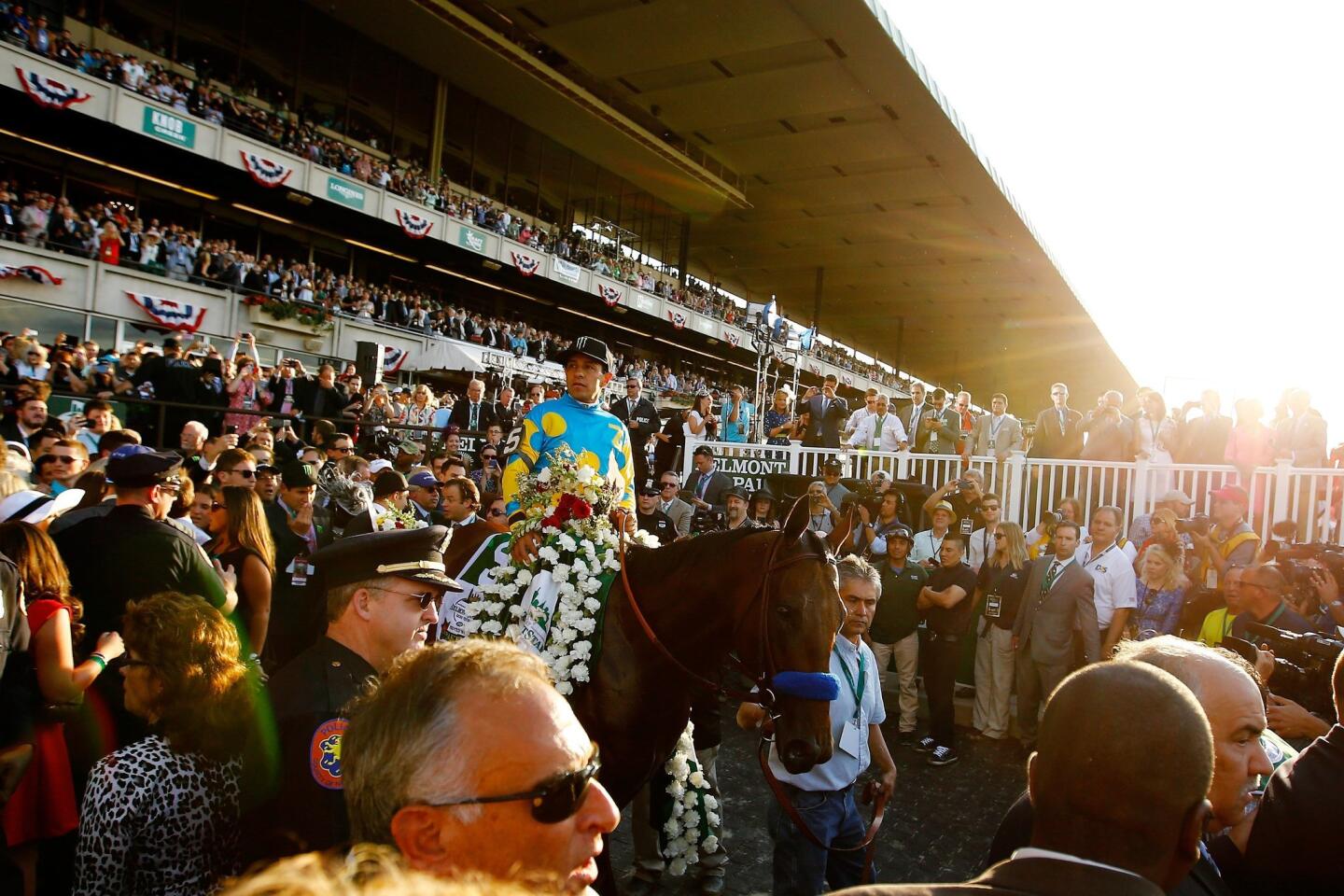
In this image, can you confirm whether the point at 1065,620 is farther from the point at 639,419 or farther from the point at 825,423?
the point at 639,419

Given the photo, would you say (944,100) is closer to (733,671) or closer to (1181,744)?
(733,671)

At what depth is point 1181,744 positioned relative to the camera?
134 centimetres

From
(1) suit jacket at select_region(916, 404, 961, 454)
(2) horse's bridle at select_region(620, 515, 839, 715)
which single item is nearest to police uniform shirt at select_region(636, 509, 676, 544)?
(1) suit jacket at select_region(916, 404, 961, 454)

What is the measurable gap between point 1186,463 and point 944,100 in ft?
52.5

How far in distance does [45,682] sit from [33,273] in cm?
1687

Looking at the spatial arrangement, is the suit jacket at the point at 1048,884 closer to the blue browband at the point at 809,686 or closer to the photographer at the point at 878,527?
the blue browband at the point at 809,686

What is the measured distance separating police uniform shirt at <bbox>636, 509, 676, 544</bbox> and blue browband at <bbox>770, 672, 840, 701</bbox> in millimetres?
4960

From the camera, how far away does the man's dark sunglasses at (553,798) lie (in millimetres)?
1174

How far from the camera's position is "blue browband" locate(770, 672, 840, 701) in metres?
2.96

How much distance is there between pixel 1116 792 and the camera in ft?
4.29

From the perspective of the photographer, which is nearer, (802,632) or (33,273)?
(802,632)

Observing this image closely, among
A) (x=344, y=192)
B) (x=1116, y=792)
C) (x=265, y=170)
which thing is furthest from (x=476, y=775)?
(x=344, y=192)

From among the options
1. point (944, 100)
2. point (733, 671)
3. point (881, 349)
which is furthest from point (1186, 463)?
point (881, 349)

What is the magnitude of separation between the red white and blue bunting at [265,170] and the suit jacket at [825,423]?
52.3ft
